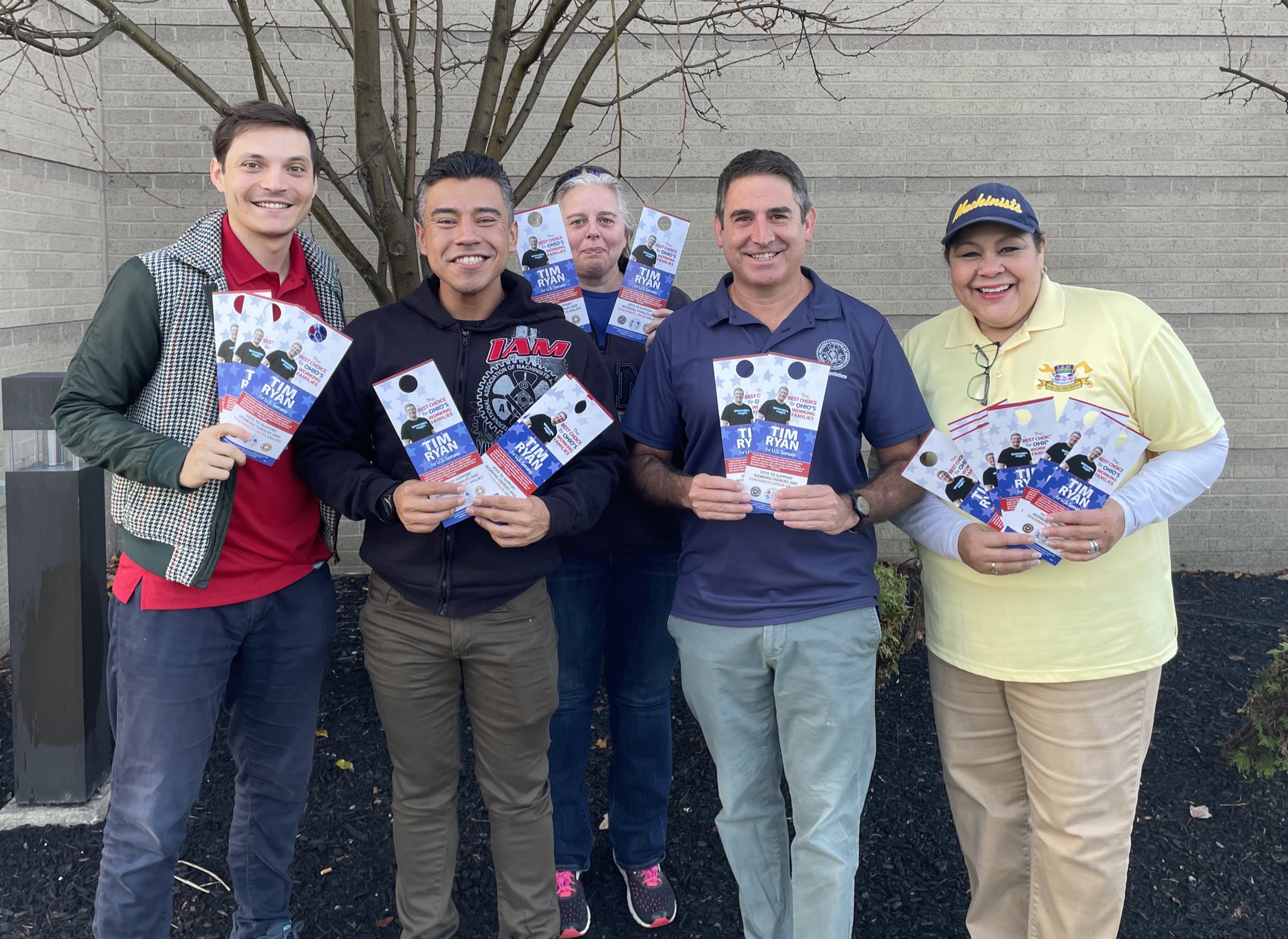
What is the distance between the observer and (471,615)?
2.54m

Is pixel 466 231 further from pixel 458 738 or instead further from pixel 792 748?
pixel 792 748

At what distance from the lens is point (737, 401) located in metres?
2.45

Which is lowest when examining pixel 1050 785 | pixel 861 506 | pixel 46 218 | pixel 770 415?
pixel 1050 785

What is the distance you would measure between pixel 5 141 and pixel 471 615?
429 centimetres

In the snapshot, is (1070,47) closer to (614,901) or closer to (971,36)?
(971,36)

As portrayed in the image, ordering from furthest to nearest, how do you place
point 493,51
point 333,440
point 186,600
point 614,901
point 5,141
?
point 5,141, point 493,51, point 614,901, point 333,440, point 186,600

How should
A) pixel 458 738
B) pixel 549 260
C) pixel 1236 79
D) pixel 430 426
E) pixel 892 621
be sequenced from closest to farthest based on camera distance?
pixel 430 426 < pixel 458 738 < pixel 549 260 < pixel 892 621 < pixel 1236 79

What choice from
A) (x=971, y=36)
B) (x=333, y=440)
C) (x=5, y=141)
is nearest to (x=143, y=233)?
(x=5, y=141)

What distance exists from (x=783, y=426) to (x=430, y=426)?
872 millimetres

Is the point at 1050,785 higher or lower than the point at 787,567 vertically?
lower

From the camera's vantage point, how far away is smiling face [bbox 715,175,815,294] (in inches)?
98.7

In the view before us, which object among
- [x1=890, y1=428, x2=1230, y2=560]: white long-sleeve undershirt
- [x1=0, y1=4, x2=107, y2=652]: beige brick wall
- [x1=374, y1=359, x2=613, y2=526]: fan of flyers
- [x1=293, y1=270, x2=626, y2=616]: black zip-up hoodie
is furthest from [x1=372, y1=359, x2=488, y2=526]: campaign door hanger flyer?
[x1=0, y1=4, x2=107, y2=652]: beige brick wall

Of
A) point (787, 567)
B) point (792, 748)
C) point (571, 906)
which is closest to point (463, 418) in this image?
point (787, 567)

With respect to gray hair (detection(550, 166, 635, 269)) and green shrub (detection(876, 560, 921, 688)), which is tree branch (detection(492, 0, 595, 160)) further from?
green shrub (detection(876, 560, 921, 688))
